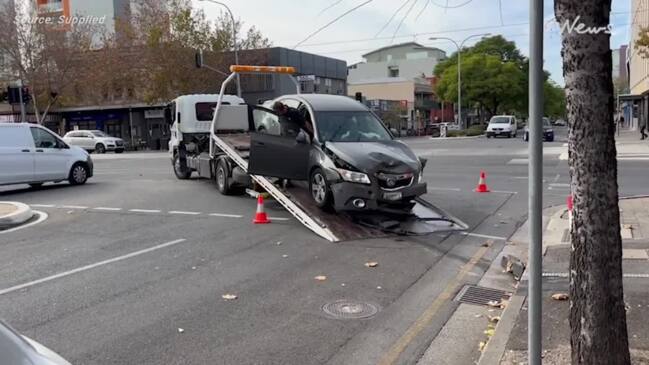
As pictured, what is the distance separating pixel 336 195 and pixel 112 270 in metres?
3.65

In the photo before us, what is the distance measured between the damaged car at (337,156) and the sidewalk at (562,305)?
245 centimetres

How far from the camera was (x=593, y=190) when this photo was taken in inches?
129

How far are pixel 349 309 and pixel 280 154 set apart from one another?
210 inches

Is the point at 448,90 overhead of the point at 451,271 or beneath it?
overhead

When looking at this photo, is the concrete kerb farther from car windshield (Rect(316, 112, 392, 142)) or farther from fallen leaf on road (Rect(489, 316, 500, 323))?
fallen leaf on road (Rect(489, 316, 500, 323))

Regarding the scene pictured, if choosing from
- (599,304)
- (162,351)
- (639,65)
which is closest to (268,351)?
(162,351)

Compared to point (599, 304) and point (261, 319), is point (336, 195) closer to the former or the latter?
point (261, 319)

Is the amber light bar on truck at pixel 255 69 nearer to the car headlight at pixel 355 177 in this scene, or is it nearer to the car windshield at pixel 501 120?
the car headlight at pixel 355 177

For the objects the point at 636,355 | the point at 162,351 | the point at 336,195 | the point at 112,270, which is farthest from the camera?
the point at 336,195

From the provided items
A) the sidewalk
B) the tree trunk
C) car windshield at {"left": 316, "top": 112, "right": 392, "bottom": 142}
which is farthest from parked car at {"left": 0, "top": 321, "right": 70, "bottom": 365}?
car windshield at {"left": 316, "top": 112, "right": 392, "bottom": 142}

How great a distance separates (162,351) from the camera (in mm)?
4754

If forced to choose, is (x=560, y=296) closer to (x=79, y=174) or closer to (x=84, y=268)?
(x=84, y=268)

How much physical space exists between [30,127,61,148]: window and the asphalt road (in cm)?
435

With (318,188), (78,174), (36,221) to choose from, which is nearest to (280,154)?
(318,188)
